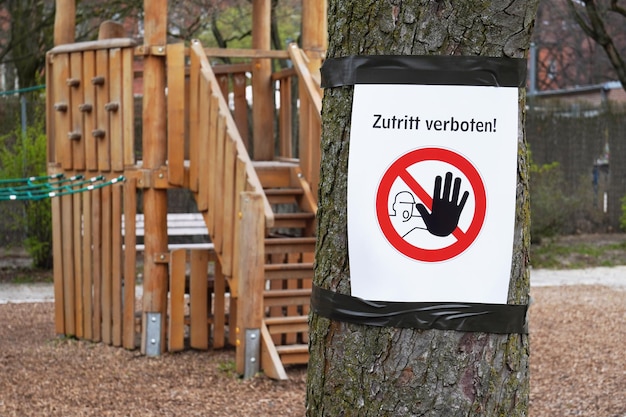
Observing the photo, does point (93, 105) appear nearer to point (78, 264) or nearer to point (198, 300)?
point (78, 264)

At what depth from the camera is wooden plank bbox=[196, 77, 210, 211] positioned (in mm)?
7262

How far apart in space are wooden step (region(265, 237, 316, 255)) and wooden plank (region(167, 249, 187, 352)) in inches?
28.4

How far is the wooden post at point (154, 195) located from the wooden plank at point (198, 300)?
0.68 feet

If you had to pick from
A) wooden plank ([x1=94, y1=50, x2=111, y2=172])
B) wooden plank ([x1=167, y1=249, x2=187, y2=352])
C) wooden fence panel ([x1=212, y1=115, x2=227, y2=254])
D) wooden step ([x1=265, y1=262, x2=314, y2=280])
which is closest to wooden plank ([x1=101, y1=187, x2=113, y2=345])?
wooden plank ([x1=94, y1=50, x2=111, y2=172])

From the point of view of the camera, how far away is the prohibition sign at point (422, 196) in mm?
2533

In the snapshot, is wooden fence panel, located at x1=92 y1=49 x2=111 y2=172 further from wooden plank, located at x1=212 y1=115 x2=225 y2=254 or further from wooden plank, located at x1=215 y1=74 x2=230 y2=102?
wooden plank, located at x1=215 y1=74 x2=230 y2=102

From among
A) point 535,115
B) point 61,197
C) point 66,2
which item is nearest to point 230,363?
point 61,197

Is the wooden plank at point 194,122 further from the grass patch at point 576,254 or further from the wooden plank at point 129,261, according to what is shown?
the grass patch at point 576,254

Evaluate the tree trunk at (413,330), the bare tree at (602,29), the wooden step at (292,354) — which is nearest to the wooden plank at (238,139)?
the wooden step at (292,354)

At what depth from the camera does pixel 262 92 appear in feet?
29.1

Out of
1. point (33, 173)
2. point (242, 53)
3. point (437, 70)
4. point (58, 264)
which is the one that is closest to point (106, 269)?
point (58, 264)

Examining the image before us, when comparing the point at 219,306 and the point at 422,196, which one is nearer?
the point at 422,196

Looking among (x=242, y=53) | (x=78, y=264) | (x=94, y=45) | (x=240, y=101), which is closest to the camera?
(x=242, y=53)

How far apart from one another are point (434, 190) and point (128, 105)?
17.7ft
